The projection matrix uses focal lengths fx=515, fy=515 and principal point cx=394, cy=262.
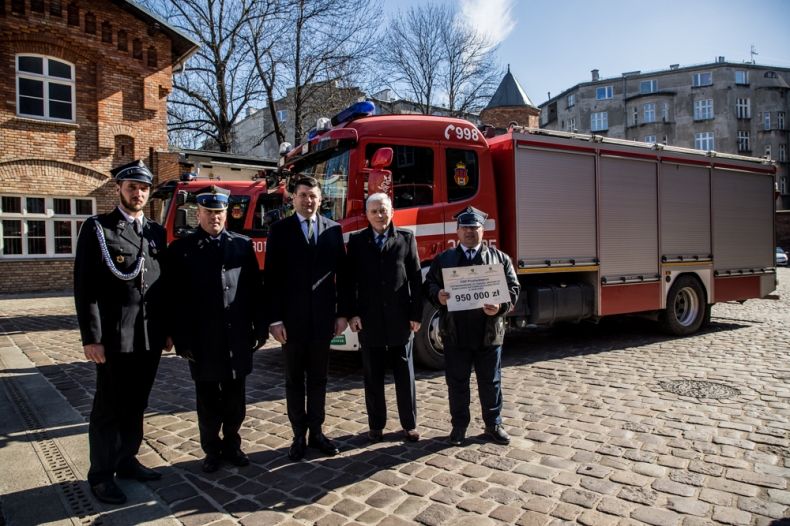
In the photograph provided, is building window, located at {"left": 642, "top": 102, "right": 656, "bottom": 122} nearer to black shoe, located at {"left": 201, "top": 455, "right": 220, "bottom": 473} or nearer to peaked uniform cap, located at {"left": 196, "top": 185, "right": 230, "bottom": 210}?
peaked uniform cap, located at {"left": 196, "top": 185, "right": 230, "bottom": 210}

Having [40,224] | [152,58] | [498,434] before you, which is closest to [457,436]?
[498,434]

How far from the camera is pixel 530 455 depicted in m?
3.99

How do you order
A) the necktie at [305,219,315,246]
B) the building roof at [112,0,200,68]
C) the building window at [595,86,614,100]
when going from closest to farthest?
1. the necktie at [305,219,315,246]
2. the building roof at [112,0,200,68]
3. the building window at [595,86,614,100]

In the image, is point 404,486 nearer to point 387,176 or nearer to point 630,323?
point 387,176

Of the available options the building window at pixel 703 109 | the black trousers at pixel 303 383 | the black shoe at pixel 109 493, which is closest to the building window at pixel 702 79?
the building window at pixel 703 109

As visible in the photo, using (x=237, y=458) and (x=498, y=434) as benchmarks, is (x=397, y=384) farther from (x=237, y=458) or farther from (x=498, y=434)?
(x=237, y=458)

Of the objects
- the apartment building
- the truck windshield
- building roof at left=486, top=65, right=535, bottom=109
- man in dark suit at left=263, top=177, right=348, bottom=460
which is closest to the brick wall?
the truck windshield

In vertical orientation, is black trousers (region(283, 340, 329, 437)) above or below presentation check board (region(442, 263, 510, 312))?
below

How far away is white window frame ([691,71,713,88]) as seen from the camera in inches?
2178

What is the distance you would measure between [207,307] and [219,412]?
0.82 metres

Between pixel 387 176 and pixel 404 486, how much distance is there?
3.53 metres

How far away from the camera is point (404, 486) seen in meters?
3.50

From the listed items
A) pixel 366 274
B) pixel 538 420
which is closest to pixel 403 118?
pixel 366 274

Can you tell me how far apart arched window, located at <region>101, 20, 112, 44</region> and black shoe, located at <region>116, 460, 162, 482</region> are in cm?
1871
